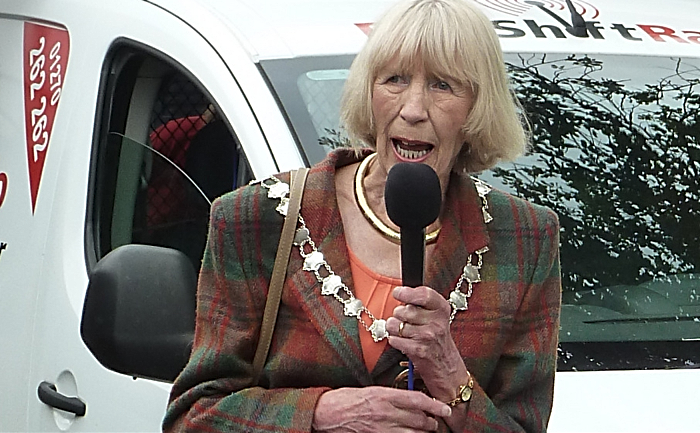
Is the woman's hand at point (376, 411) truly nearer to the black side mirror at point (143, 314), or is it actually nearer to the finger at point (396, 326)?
the finger at point (396, 326)

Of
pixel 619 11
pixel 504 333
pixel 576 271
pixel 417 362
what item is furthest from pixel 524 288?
pixel 619 11

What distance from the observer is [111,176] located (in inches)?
151

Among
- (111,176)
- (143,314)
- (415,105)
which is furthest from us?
(111,176)

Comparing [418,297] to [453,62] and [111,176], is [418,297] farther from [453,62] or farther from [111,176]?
[111,176]

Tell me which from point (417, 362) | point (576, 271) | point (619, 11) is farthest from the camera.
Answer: point (619, 11)

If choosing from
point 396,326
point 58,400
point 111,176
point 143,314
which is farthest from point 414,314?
point 111,176

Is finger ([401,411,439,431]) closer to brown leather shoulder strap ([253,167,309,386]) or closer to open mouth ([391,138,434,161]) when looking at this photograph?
brown leather shoulder strap ([253,167,309,386])

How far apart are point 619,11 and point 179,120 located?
127 centimetres

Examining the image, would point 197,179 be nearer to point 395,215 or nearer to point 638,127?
point 638,127

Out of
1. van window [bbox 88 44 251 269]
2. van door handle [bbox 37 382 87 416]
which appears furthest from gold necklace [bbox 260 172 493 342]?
van door handle [bbox 37 382 87 416]

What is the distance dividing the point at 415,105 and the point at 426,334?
0.42m

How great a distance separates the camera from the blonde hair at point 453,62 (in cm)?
224

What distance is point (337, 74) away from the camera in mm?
3318

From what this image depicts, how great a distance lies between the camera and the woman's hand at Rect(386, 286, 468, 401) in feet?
6.36
